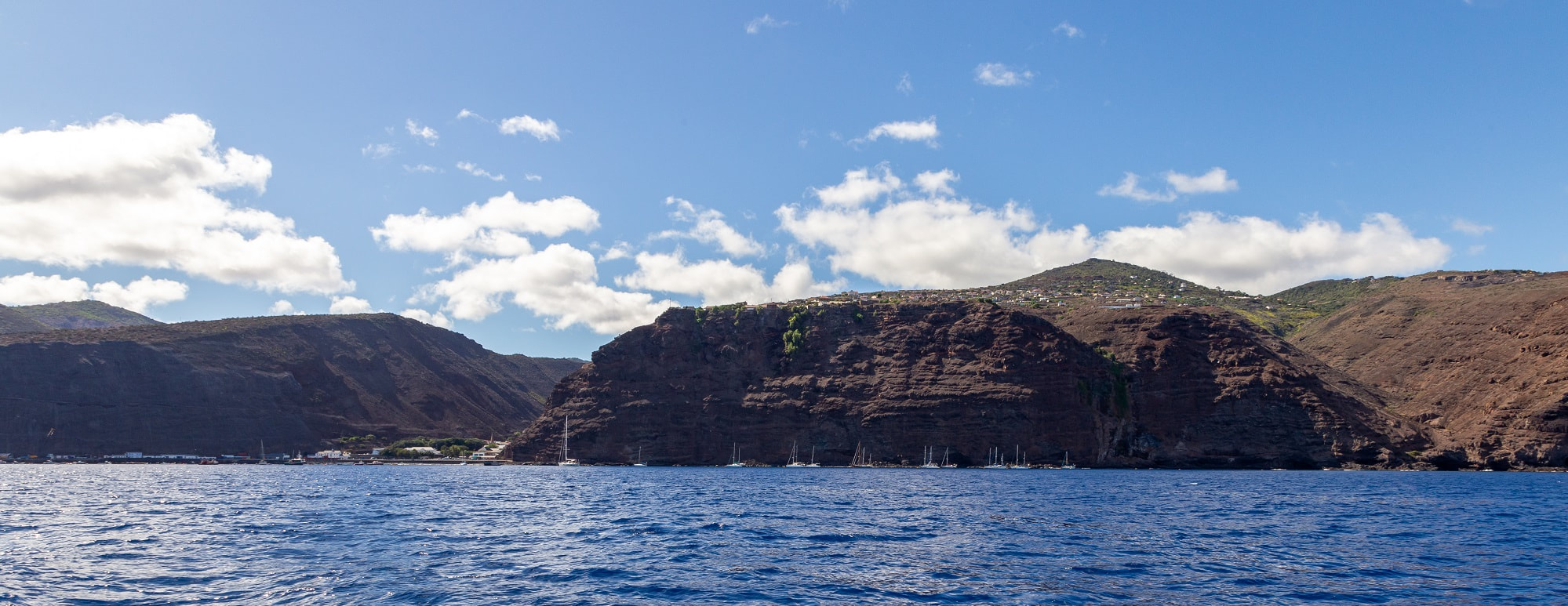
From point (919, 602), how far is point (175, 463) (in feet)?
680

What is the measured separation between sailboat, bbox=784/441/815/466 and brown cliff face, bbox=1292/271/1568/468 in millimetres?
102277

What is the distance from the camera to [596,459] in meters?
180

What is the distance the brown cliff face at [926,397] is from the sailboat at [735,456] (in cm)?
76

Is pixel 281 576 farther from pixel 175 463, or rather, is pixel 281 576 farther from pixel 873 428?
pixel 175 463

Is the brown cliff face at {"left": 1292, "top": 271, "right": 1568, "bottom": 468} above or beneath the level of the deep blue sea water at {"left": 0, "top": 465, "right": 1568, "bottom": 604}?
above

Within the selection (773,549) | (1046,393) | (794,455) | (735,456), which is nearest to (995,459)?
(1046,393)

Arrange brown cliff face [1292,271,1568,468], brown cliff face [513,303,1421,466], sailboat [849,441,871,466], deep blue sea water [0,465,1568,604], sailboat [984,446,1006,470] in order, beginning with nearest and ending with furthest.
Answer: deep blue sea water [0,465,1568,604], brown cliff face [1292,271,1568,468], sailboat [984,446,1006,470], brown cliff face [513,303,1421,466], sailboat [849,441,871,466]

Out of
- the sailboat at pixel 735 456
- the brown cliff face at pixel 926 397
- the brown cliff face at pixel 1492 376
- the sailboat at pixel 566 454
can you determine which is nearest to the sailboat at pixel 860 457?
the brown cliff face at pixel 926 397

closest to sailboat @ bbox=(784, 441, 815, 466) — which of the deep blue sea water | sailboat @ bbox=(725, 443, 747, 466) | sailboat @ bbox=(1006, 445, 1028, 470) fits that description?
sailboat @ bbox=(725, 443, 747, 466)

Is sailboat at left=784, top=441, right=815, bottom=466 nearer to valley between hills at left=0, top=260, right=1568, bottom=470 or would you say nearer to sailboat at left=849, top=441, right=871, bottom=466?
valley between hills at left=0, top=260, right=1568, bottom=470

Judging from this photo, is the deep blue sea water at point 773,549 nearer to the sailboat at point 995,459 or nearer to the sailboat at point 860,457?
the sailboat at point 995,459

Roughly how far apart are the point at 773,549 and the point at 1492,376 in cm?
17263

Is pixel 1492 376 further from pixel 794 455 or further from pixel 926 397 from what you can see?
pixel 794 455

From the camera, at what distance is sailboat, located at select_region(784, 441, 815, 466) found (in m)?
172
